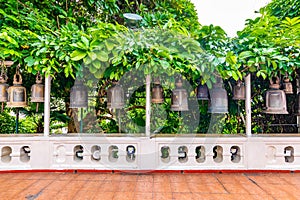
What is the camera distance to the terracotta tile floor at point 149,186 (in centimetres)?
239

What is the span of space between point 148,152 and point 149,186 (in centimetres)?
55

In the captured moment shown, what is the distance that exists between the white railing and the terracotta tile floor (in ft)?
0.36

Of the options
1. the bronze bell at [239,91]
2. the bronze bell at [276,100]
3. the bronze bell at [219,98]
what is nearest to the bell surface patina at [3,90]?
the bronze bell at [219,98]

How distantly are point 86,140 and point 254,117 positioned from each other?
305 cm

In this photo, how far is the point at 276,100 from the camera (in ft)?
10.2

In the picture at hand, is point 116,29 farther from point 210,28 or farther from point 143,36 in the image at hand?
point 210,28

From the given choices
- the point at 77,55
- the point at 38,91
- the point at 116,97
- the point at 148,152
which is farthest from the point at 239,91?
the point at 38,91

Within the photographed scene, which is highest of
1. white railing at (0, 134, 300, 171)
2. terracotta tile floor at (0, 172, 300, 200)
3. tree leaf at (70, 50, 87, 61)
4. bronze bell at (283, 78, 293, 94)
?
tree leaf at (70, 50, 87, 61)

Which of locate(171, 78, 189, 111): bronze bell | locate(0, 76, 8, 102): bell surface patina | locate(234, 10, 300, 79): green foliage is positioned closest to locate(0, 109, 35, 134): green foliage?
locate(0, 76, 8, 102): bell surface patina

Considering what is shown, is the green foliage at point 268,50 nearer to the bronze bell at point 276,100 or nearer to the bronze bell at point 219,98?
the bronze bell at point 276,100

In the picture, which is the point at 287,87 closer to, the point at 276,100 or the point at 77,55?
the point at 276,100

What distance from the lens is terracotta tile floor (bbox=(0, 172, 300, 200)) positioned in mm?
2387

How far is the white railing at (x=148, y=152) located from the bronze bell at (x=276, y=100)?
364 millimetres

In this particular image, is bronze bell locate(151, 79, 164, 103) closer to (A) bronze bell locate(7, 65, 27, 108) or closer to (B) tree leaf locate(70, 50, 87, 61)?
(B) tree leaf locate(70, 50, 87, 61)
